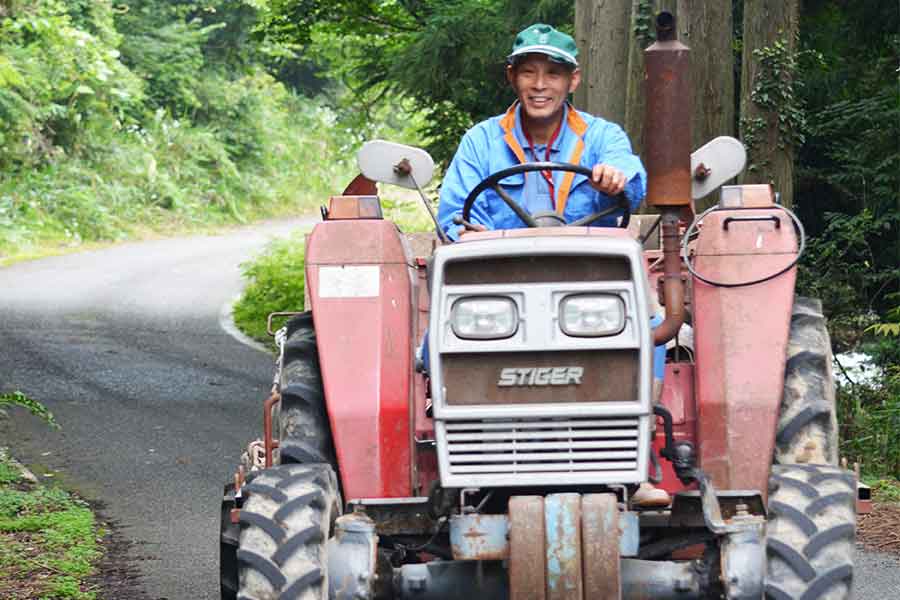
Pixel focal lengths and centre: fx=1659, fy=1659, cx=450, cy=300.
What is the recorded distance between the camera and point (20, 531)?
30.8 feet

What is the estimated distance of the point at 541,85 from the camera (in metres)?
6.84

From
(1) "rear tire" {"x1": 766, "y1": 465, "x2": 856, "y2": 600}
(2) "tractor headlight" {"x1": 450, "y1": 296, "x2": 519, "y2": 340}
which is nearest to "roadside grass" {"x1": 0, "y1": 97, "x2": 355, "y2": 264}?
(2) "tractor headlight" {"x1": 450, "y1": 296, "x2": 519, "y2": 340}

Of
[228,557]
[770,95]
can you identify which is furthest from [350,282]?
[770,95]

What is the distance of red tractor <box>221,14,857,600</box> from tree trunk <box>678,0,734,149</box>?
6665mm

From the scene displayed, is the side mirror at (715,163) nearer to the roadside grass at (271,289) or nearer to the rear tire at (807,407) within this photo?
the rear tire at (807,407)

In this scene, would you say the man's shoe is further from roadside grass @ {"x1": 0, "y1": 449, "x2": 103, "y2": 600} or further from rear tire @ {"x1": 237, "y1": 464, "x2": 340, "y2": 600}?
roadside grass @ {"x1": 0, "y1": 449, "x2": 103, "y2": 600}

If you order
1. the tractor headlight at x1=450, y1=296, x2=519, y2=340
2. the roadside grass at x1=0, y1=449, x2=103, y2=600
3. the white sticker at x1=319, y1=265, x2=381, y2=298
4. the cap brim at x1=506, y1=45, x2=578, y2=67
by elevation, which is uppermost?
the cap brim at x1=506, y1=45, x2=578, y2=67

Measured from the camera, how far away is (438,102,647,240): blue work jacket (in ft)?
21.8

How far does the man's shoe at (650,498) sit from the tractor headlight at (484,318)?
0.74 metres

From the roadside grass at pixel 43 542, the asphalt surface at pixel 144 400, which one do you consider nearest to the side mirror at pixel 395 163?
the asphalt surface at pixel 144 400

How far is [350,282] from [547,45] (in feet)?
4.71

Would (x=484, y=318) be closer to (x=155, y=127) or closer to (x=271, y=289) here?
(x=271, y=289)

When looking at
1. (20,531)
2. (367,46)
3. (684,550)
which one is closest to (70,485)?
(20,531)

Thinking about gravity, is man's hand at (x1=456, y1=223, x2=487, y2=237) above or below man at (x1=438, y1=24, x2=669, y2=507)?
below
